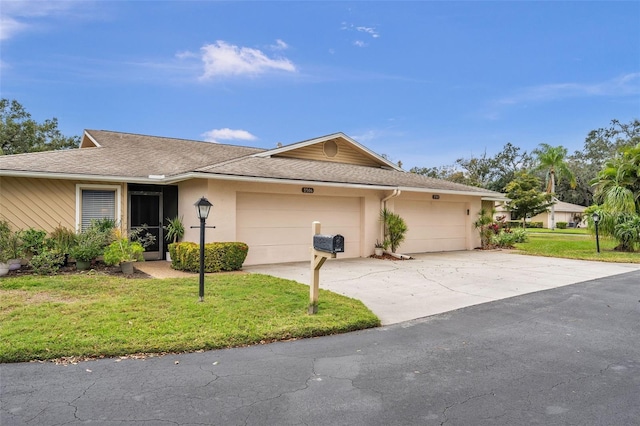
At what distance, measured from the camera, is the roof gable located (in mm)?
13867

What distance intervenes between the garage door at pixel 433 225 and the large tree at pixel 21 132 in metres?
25.3

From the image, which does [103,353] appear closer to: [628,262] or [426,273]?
[426,273]

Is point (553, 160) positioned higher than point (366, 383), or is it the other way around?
point (553, 160)

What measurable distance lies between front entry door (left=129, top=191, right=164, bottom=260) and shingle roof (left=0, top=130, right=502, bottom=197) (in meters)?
0.79

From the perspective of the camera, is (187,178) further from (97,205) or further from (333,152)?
(333,152)

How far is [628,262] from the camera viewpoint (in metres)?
12.2

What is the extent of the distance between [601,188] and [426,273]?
12.6 m

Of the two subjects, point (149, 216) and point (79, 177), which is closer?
point (79, 177)

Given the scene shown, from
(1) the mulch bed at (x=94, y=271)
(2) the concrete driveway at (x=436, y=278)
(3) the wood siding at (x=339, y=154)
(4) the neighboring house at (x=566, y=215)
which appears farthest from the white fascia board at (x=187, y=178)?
(4) the neighboring house at (x=566, y=215)

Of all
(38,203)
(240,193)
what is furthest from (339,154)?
(38,203)

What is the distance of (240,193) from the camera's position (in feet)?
34.7

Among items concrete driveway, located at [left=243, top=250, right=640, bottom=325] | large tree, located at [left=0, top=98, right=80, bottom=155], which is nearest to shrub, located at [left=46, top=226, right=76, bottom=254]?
concrete driveway, located at [left=243, top=250, right=640, bottom=325]

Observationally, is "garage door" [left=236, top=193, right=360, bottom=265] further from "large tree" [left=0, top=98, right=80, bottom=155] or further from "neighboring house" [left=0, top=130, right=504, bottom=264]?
"large tree" [left=0, top=98, right=80, bottom=155]

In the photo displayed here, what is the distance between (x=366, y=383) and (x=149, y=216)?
32.0ft
